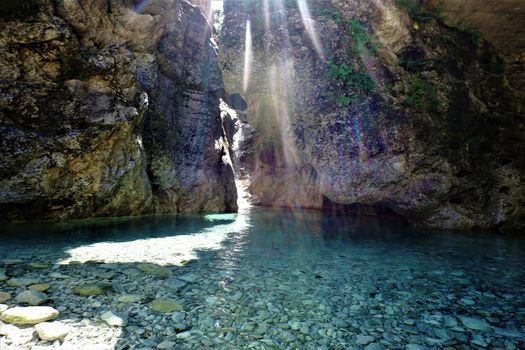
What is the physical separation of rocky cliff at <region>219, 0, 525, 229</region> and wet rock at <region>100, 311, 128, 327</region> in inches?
385

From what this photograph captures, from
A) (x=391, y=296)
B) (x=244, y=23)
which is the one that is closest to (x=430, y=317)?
(x=391, y=296)

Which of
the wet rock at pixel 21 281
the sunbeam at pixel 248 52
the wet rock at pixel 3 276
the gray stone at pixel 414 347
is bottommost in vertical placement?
the gray stone at pixel 414 347

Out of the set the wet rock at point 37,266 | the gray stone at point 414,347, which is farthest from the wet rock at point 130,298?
the gray stone at point 414,347

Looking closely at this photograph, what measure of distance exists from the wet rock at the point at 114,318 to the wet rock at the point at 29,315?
0.49m

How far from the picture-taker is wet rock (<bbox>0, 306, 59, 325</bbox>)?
132 inches

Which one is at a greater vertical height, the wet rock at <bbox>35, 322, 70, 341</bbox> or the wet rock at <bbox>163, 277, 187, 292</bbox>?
the wet rock at <bbox>163, 277, 187, 292</bbox>

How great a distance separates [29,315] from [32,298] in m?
0.48

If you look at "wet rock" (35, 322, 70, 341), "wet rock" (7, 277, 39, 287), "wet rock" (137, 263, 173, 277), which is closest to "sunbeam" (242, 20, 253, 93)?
"wet rock" (137, 263, 173, 277)

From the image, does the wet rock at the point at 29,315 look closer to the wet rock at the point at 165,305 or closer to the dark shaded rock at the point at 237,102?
the wet rock at the point at 165,305

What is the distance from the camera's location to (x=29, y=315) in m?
3.45

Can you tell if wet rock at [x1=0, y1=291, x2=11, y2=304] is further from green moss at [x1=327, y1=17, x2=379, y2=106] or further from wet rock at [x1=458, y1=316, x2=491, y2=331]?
green moss at [x1=327, y1=17, x2=379, y2=106]

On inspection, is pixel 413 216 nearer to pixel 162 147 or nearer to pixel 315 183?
pixel 315 183

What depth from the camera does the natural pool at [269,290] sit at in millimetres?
3428

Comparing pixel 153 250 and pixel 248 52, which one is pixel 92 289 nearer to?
pixel 153 250
